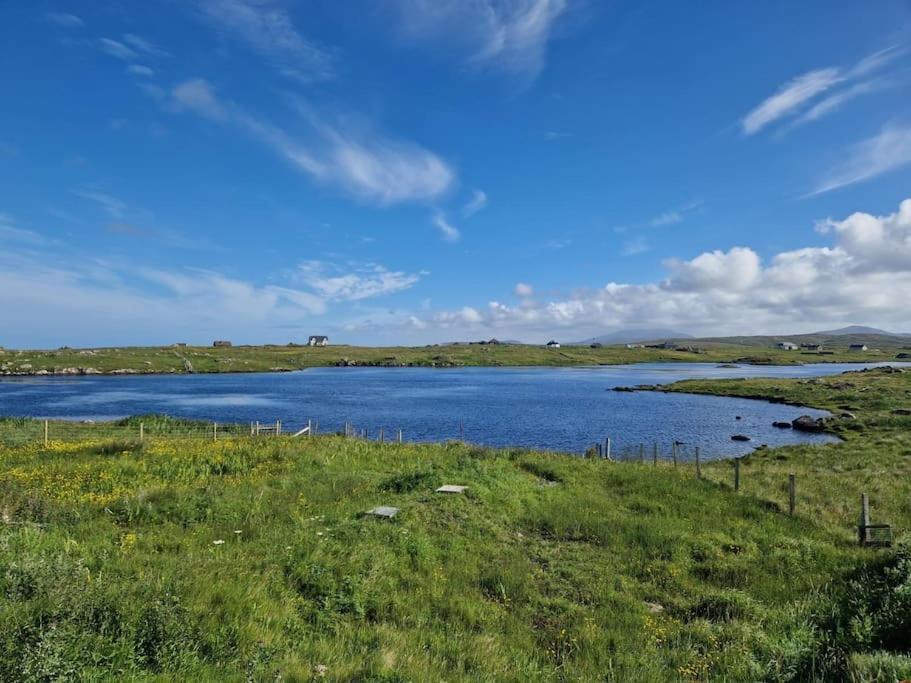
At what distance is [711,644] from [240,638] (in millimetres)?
9841

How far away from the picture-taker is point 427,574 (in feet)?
48.1

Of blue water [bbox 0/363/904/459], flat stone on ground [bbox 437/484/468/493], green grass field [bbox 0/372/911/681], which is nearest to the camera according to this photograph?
green grass field [bbox 0/372/911/681]

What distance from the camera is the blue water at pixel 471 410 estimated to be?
57.6 meters

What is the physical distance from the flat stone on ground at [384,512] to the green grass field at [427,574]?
0.27m

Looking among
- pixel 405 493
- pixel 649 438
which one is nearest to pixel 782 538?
pixel 405 493

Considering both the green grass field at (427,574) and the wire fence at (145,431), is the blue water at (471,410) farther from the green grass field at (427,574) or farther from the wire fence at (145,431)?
the green grass field at (427,574)

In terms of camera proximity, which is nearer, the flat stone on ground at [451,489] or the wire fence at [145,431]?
the flat stone on ground at [451,489]

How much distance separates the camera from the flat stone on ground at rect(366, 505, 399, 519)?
18453 millimetres

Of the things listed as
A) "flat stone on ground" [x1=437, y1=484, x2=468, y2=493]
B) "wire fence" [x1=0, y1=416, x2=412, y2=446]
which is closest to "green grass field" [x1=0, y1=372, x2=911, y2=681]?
"flat stone on ground" [x1=437, y1=484, x2=468, y2=493]

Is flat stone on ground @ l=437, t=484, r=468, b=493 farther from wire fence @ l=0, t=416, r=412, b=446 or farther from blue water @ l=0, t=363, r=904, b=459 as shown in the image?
blue water @ l=0, t=363, r=904, b=459

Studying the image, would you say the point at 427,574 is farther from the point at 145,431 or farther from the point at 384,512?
the point at 145,431

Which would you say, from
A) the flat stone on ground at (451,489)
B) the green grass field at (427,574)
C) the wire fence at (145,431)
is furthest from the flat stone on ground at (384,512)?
the wire fence at (145,431)

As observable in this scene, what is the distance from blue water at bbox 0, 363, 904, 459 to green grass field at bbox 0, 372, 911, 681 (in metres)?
21.1

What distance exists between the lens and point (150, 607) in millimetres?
8992
